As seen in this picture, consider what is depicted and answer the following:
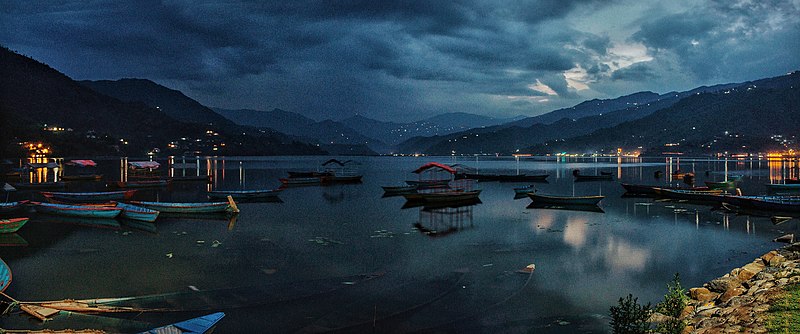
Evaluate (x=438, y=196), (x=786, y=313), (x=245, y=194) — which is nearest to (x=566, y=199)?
(x=438, y=196)

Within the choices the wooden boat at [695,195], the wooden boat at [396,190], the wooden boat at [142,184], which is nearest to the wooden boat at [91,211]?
the wooden boat at [142,184]

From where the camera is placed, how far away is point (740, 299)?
895 centimetres

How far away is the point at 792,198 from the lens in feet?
97.6

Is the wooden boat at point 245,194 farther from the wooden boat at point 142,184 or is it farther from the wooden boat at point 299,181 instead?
the wooden boat at point 299,181

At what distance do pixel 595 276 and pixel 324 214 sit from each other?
20.8 meters

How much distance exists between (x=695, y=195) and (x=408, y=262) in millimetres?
32015

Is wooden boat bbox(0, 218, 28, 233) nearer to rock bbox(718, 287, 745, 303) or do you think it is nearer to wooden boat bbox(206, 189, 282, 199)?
wooden boat bbox(206, 189, 282, 199)

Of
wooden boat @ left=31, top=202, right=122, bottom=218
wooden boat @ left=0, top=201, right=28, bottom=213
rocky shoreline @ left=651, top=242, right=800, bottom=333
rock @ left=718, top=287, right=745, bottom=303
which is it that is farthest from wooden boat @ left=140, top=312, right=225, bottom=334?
wooden boat @ left=0, top=201, right=28, bottom=213

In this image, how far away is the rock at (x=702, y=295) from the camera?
10977 millimetres

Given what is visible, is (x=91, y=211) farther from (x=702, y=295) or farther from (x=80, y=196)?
(x=702, y=295)

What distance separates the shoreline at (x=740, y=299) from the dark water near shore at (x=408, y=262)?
6.24 ft

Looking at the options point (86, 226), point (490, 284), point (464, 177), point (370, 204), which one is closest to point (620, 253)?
point (490, 284)

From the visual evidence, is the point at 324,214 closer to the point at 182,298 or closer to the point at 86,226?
the point at 86,226

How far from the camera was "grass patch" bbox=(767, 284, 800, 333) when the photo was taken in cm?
685
